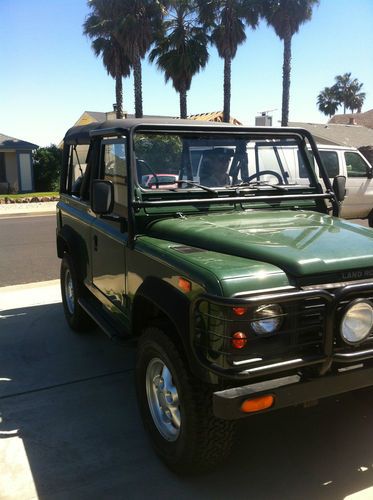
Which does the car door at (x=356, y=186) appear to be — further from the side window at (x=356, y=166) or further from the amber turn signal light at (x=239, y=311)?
the amber turn signal light at (x=239, y=311)

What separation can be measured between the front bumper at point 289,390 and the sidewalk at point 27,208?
1713 cm

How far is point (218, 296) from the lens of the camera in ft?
7.34

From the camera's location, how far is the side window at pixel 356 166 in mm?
11395

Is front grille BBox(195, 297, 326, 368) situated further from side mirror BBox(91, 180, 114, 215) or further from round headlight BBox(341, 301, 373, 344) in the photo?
side mirror BBox(91, 180, 114, 215)

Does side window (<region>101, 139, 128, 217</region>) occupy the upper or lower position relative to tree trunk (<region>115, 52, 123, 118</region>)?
lower

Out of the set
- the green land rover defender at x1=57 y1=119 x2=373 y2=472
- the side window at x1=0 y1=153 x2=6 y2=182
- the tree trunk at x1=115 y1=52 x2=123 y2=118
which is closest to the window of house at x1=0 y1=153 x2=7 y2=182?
the side window at x1=0 y1=153 x2=6 y2=182

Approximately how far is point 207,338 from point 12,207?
1979 cm

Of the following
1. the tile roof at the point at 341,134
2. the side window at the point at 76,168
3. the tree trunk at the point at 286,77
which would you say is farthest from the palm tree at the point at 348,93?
the side window at the point at 76,168

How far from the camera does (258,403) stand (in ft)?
7.50

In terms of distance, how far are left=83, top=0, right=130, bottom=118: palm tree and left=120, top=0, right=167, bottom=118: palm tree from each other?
105cm

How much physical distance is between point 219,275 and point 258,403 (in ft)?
2.05

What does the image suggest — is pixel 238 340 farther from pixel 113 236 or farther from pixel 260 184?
pixel 260 184

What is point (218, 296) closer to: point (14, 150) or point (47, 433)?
point (47, 433)

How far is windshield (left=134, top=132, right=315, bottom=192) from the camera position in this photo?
11.7ft
